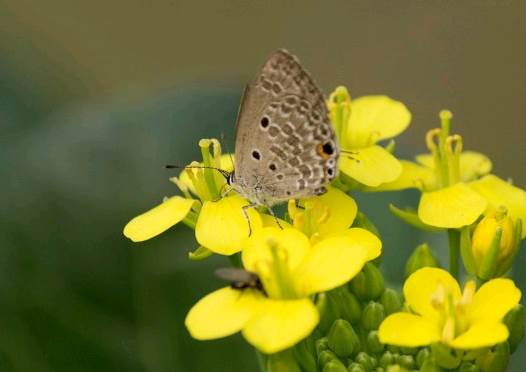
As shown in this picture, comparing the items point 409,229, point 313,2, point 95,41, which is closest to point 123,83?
point 95,41

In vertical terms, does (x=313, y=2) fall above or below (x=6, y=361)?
above

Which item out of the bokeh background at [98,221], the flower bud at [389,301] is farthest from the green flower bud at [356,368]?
the bokeh background at [98,221]

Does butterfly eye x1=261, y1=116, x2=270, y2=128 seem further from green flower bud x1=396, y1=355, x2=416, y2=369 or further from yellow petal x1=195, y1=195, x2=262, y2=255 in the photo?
green flower bud x1=396, y1=355, x2=416, y2=369

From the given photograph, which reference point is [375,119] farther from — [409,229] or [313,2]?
[313,2]

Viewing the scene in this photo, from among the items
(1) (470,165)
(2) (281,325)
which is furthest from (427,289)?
(1) (470,165)

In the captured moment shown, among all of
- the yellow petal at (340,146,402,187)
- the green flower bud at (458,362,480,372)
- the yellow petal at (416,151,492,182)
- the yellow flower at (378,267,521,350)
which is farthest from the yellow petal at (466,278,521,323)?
the yellow petal at (416,151,492,182)

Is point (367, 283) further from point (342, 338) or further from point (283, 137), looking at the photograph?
point (283, 137)
